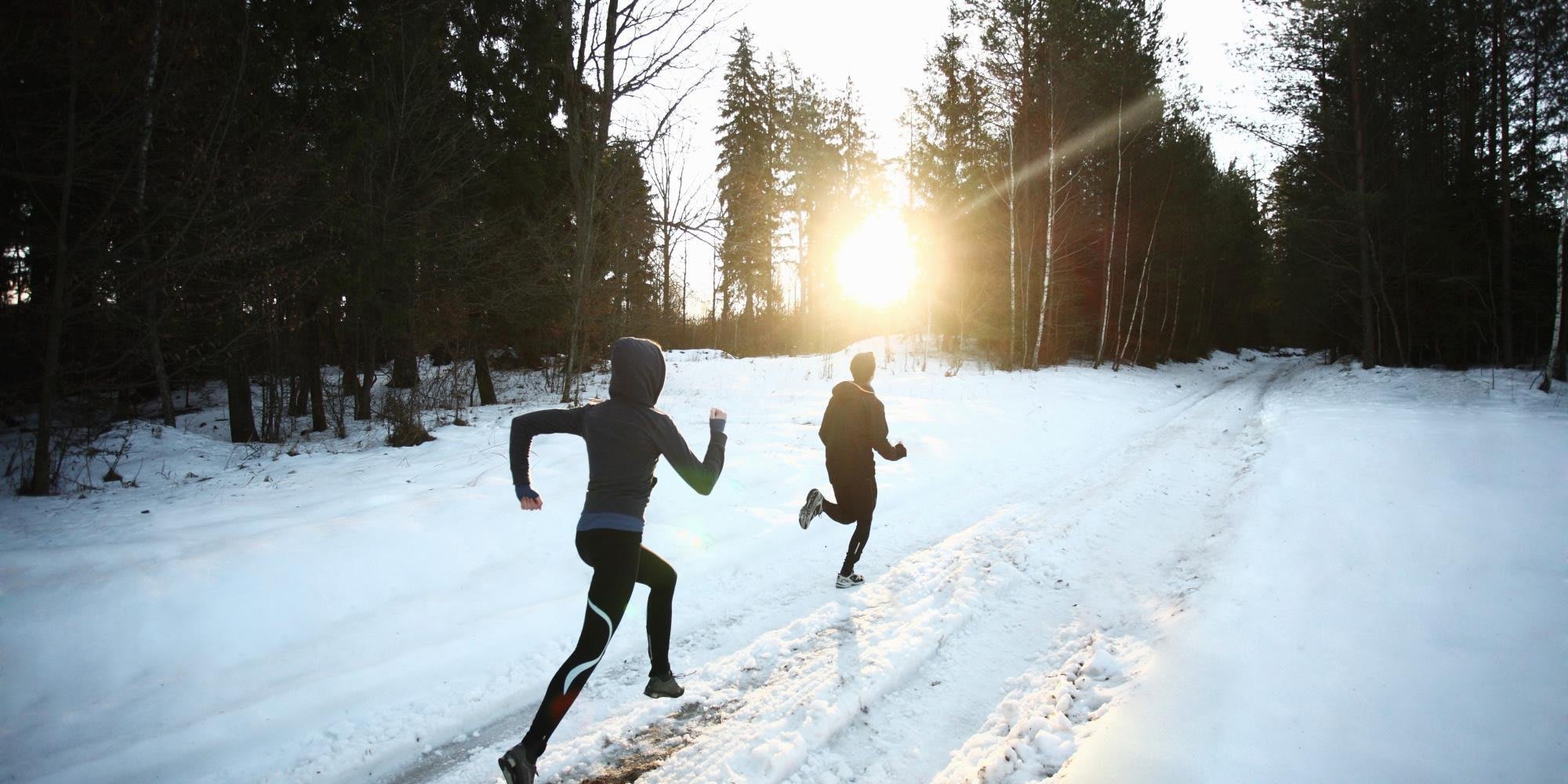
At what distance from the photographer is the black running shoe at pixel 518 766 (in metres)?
2.73

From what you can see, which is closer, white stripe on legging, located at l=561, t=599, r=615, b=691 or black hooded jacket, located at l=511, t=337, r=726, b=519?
white stripe on legging, located at l=561, t=599, r=615, b=691

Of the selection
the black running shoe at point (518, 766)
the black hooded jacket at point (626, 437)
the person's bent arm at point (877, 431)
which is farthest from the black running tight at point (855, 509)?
the black running shoe at point (518, 766)

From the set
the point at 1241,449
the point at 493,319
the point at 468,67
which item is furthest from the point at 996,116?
the point at 493,319

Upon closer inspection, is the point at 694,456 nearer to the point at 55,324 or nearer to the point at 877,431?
the point at 877,431

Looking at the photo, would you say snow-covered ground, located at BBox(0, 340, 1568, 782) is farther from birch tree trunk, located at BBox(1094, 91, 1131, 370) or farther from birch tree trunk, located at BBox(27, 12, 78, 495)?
birch tree trunk, located at BBox(1094, 91, 1131, 370)

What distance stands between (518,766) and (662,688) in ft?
3.18

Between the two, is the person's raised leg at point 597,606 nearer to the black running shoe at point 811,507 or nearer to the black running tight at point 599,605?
the black running tight at point 599,605

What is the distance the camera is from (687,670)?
3979mm

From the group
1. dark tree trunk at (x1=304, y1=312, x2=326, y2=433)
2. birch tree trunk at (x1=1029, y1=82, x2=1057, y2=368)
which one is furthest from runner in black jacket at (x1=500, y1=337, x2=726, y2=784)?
birch tree trunk at (x1=1029, y1=82, x2=1057, y2=368)

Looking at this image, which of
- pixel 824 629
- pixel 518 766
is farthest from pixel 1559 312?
pixel 518 766

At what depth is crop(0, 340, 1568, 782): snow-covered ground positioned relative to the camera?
3.07 metres

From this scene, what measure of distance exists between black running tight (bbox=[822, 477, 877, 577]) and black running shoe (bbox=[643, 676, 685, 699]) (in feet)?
6.98

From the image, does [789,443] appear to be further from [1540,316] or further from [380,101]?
[1540,316]

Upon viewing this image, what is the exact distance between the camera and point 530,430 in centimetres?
334
